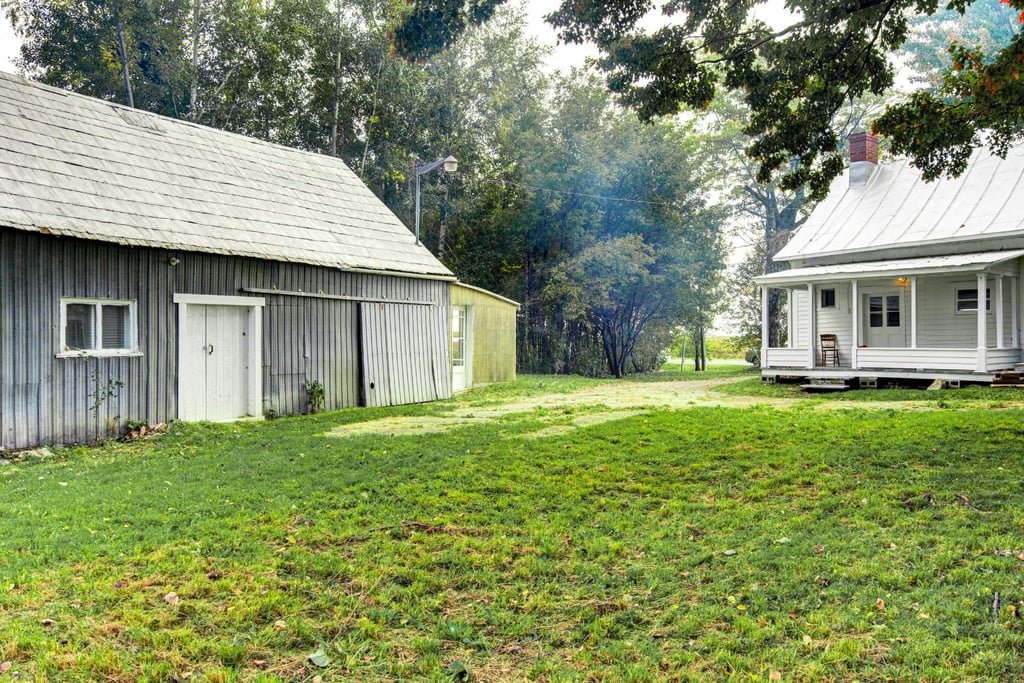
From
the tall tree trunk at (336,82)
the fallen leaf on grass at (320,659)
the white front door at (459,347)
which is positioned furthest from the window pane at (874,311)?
the tall tree trunk at (336,82)

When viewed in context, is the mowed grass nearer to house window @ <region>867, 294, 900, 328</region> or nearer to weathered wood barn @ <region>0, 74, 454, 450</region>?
weathered wood barn @ <region>0, 74, 454, 450</region>

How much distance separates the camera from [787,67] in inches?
355

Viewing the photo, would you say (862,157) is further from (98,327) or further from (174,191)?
(98,327)

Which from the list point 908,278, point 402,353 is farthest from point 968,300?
point 402,353

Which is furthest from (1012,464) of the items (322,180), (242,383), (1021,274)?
(322,180)

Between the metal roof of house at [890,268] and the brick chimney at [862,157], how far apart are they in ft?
12.9

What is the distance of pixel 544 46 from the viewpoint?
91.4 ft

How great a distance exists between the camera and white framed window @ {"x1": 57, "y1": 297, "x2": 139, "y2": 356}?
9.59m

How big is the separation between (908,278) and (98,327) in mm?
17972

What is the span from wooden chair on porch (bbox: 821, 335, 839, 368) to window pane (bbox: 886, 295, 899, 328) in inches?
55.3

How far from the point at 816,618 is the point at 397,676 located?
221cm

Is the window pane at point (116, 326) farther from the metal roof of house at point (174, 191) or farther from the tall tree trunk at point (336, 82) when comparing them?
the tall tree trunk at point (336, 82)

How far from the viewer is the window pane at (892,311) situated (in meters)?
18.5

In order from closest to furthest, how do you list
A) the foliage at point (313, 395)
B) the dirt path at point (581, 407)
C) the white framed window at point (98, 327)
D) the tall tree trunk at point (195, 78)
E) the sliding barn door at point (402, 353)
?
the white framed window at point (98, 327) → the dirt path at point (581, 407) → the foliage at point (313, 395) → the sliding barn door at point (402, 353) → the tall tree trunk at point (195, 78)
